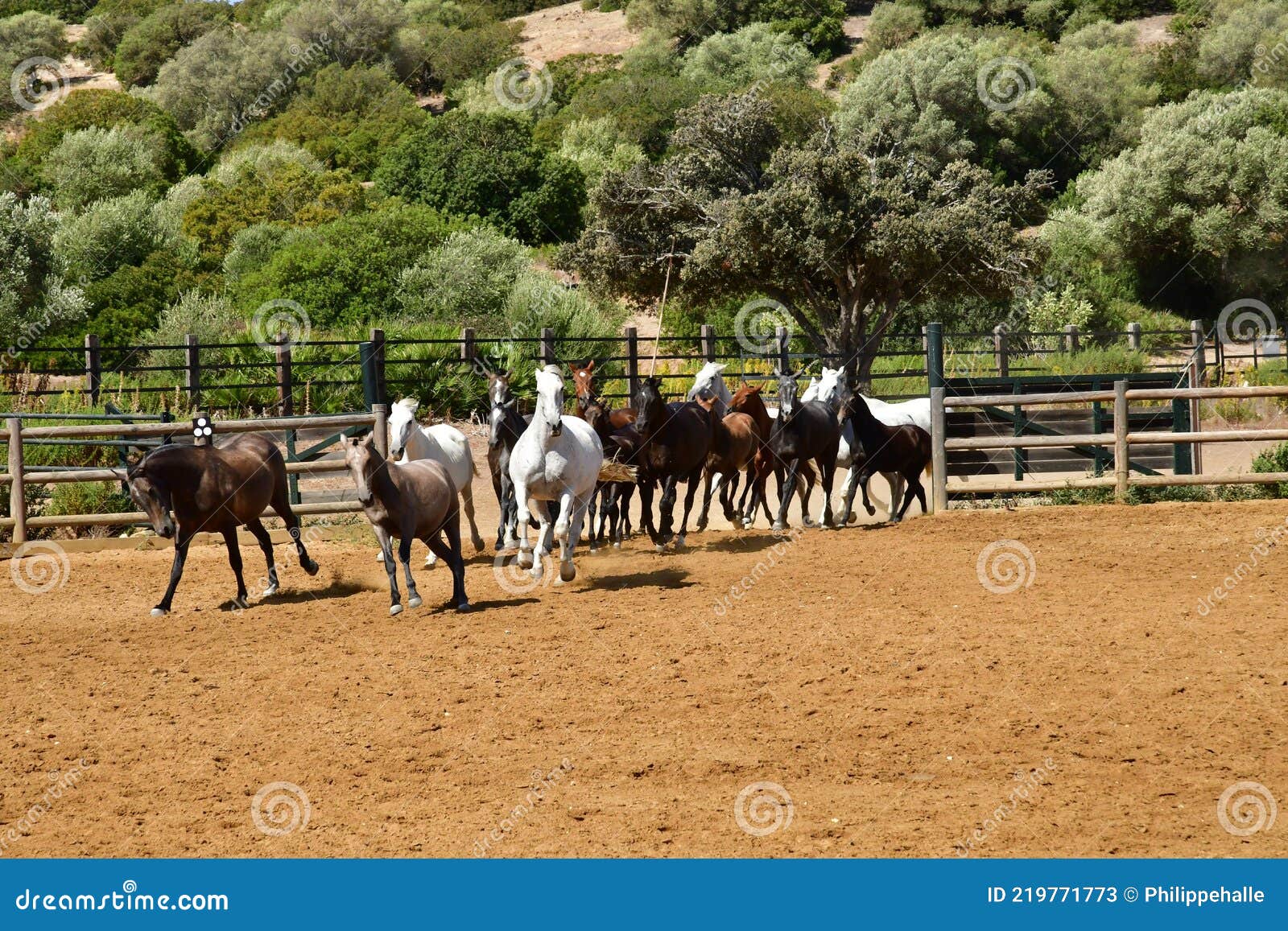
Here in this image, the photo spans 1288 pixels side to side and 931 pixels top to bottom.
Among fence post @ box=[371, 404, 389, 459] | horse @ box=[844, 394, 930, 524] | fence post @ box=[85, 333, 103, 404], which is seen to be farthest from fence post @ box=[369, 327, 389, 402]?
horse @ box=[844, 394, 930, 524]

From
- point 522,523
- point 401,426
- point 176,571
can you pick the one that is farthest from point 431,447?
point 176,571

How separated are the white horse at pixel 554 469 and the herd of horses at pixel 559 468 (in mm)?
15

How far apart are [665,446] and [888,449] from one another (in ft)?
10.4

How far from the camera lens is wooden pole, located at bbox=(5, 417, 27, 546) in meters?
13.2

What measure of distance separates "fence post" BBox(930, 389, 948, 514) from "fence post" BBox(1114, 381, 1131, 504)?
184 centimetres

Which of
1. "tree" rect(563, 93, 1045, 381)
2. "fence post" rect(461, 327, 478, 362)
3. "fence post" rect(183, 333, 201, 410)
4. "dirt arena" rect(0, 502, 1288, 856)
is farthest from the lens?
"tree" rect(563, 93, 1045, 381)

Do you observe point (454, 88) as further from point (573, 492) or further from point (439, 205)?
point (573, 492)

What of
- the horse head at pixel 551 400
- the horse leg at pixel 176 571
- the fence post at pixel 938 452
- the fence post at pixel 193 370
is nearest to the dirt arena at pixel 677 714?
the horse leg at pixel 176 571

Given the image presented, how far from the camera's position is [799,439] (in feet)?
44.5

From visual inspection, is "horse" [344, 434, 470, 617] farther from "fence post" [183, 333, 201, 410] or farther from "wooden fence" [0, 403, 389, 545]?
"fence post" [183, 333, 201, 410]

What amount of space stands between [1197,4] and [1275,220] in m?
38.3

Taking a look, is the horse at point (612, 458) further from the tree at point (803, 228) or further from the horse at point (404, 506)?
the tree at point (803, 228)

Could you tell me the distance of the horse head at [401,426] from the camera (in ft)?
35.9

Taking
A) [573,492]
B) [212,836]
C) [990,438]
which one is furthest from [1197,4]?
[212,836]
